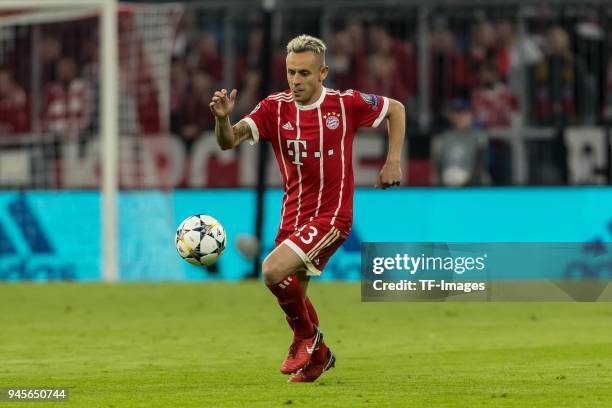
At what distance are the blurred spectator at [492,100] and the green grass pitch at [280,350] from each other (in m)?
3.69

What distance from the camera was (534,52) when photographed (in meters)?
20.5

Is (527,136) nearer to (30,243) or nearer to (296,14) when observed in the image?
(296,14)

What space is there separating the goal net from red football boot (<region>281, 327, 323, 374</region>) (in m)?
10.5

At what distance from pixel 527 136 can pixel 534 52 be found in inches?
48.9

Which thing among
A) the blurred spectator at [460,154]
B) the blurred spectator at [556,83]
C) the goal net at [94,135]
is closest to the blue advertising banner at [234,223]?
the goal net at [94,135]

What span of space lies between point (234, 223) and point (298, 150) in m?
10.6

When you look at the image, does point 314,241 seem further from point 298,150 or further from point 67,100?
point 67,100

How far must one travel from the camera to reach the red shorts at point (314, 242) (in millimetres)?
9445

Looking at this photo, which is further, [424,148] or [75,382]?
[424,148]

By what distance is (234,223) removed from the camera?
2019 cm

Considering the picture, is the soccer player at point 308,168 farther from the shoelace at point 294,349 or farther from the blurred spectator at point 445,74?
the blurred spectator at point 445,74

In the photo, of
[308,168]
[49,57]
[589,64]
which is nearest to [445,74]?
[589,64]

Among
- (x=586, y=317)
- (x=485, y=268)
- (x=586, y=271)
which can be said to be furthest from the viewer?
(x=586, y=271)

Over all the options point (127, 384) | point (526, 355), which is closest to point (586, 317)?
point (526, 355)
